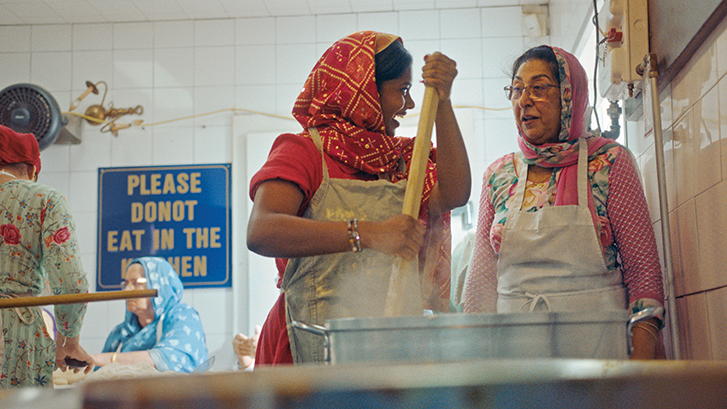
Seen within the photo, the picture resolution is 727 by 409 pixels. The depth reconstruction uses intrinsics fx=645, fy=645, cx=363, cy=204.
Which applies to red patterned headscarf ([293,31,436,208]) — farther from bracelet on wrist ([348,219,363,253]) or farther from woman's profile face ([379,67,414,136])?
bracelet on wrist ([348,219,363,253])

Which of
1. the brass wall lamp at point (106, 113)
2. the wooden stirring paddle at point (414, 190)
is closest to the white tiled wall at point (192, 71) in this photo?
the brass wall lamp at point (106, 113)

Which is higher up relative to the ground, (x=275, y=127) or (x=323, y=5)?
(x=323, y=5)

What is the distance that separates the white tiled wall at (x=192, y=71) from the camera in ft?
14.2

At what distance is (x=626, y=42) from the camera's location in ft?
5.87

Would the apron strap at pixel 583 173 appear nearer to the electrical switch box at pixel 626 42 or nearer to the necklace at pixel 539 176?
the necklace at pixel 539 176

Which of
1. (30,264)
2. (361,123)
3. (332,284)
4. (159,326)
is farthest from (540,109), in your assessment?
(159,326)

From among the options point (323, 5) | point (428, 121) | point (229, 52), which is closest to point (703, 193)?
point (428, 121)

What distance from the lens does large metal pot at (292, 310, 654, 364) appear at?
729 mm

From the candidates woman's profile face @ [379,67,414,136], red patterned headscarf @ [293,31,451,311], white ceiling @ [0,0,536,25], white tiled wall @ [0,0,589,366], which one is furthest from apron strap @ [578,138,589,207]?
white ceiling @ [0,0,536,25]

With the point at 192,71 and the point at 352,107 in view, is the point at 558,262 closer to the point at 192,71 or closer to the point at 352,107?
the point at 352,107

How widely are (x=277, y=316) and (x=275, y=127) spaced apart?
3160 mm

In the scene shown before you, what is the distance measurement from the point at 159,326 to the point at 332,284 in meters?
2.89

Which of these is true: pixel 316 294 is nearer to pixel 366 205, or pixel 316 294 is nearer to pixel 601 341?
pixel 366 205

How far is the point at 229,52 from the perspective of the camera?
175 inches
